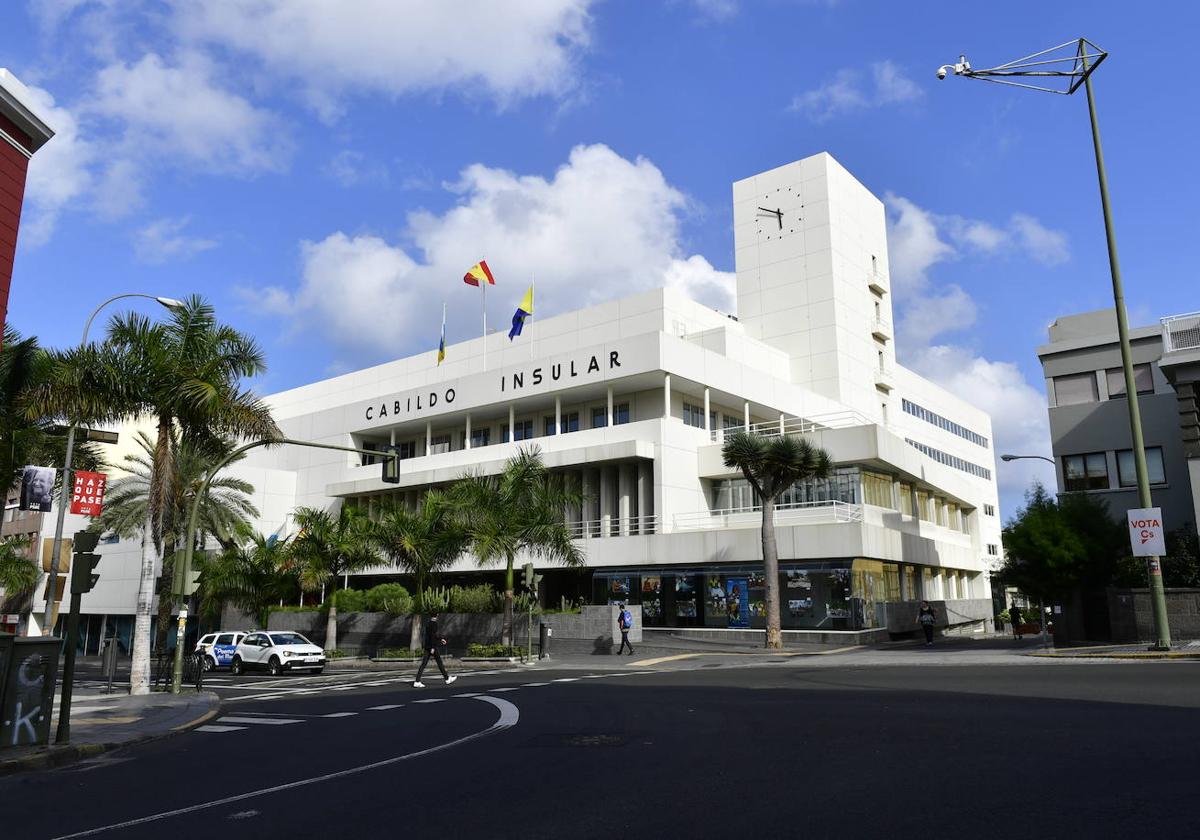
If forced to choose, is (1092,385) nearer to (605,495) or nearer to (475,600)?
(605,495)

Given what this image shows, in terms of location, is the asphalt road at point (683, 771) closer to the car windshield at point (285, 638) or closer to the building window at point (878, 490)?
the car windshield at point (285, 638)

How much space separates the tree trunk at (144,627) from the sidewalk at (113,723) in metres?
0.73

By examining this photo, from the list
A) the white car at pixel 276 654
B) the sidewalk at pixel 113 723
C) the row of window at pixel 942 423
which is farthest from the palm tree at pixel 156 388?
the row of window at pixel 942 423

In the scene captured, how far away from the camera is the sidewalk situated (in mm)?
10555

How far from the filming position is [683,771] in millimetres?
8305

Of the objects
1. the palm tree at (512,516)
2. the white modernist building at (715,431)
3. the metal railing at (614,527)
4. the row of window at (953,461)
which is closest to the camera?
the palm tree at (512,516)

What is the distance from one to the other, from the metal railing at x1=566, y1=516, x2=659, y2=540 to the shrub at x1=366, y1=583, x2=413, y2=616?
8019 mm

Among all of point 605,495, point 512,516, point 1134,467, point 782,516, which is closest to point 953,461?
point 1134,467

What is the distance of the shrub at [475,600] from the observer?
3734 cm

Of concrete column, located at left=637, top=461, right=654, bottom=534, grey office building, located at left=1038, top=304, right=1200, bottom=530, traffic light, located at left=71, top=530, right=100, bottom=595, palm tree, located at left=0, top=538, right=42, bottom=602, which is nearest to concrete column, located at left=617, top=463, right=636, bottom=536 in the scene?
concrete column, located at left=637, top=461, right=654, bottom=534

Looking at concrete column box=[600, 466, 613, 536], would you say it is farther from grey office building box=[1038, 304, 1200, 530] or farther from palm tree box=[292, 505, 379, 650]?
grey office building box=[1038, 304, 1200, 530]

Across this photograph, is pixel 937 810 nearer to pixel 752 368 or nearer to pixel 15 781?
pixel 15 781

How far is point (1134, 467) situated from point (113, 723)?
35.0 meters

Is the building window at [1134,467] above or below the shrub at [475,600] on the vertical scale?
above
